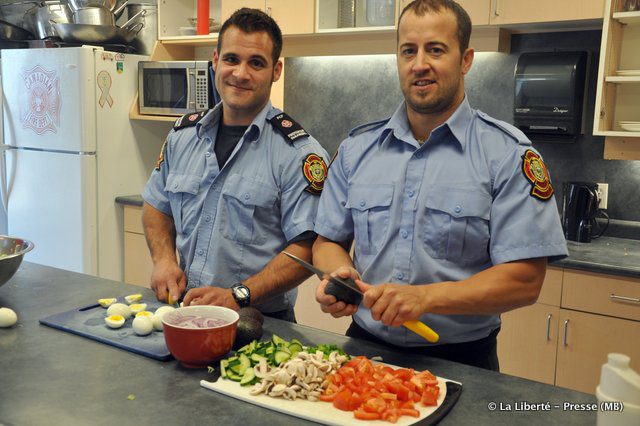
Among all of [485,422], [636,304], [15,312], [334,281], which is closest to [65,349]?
[15,312]

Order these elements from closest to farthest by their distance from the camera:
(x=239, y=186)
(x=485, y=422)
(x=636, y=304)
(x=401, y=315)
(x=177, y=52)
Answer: (x=485, y=422) → (x=401, y=315) → (x=239, y=186) → (x=636, y=304) → (x=177, y=52)

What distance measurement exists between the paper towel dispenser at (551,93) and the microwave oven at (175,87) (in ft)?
5.45

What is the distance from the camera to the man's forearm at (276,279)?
1.80m

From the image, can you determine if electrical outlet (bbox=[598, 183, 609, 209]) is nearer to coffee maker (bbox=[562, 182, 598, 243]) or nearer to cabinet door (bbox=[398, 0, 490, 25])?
coffee maker (bbox=[562, 182, 598, 243])

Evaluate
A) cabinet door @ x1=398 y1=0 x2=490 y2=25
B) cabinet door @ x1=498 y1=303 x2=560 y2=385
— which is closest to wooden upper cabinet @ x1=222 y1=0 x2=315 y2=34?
cabinet door @ x1=398 y1=0 x2=490 y2=25

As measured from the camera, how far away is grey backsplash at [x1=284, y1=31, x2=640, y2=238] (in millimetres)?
3066

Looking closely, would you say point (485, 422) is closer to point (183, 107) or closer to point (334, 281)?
point (334, 281)

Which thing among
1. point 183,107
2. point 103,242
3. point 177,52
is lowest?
point 103,242

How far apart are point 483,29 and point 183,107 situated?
5.70 ft

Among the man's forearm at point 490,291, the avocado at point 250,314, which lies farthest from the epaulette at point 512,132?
the avocado at point 250,314

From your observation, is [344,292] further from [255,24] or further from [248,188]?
[255,24]

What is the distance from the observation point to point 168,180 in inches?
83.0

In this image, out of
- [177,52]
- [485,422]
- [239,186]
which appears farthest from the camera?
[177,52]

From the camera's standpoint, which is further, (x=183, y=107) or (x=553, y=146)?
(x=183, y=107)
